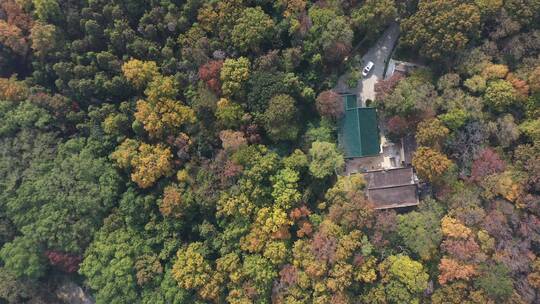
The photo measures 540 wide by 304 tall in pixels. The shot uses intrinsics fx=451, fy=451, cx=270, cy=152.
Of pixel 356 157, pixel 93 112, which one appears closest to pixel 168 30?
pixel 93 112

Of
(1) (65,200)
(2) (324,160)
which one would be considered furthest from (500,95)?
(1) (65,200)

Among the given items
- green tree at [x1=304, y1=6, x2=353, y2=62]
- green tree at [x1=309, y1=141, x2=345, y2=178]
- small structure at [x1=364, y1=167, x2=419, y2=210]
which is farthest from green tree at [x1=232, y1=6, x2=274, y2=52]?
small structure at [x1=364, y1=167, x2=419, y2=210]

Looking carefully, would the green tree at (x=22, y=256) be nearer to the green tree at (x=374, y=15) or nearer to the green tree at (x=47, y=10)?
the green tree at (x=47, y=10)

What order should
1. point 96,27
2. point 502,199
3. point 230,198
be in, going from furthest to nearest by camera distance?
point 96,27
point 230,198
point 502,199

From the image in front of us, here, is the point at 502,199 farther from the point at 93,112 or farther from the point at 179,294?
the point at 93,112

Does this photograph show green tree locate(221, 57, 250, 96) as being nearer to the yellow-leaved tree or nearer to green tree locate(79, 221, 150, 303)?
the yellow-leaved tree

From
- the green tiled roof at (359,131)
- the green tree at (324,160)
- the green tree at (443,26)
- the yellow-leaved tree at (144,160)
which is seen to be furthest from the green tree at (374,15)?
the yellow-leaved tree at (144,160)
